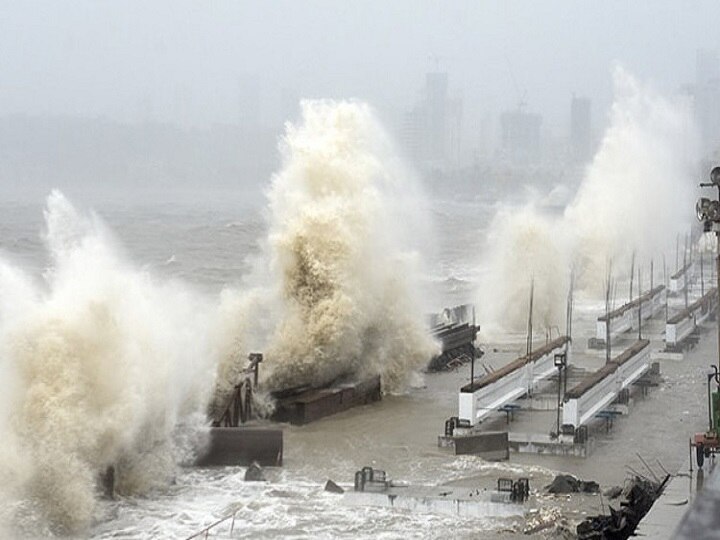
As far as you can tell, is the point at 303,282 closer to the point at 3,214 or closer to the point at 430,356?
the point at 430,356

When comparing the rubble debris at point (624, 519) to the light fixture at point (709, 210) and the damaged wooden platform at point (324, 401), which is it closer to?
the light fixture at point (709, 210)

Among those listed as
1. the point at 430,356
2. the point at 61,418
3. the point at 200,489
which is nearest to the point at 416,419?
the point at 430,356

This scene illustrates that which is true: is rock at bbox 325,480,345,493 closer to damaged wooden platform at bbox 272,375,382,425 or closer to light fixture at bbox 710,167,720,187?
damaged wooden platform at bbox 272,375,382,425

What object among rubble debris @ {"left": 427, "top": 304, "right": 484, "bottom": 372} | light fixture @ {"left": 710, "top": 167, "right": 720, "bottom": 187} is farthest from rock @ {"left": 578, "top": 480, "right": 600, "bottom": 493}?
rubble debris @ {"left": 427, "top": 304, "right": 484, "bottom": 372}

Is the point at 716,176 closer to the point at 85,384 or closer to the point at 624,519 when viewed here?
the point at 624,519

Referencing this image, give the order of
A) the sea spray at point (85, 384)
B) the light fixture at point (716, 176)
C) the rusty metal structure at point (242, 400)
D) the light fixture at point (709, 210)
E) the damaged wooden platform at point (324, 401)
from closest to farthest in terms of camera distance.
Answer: the light fixture at point (716, 176), the light fixture at point (709, 210), the sea spray at point (85, 384), the rusty metal structure at point (242, 400), the damaged wooden platform at point (324, 401)

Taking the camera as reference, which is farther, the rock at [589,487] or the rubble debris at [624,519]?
the rock at [589,487]

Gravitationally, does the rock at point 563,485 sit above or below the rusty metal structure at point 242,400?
below

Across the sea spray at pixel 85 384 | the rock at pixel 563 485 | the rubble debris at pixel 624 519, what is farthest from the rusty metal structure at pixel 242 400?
the rubble debris at pixel 624 519
